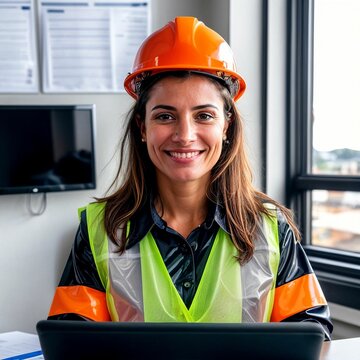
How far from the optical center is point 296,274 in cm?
133

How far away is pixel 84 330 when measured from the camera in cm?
66

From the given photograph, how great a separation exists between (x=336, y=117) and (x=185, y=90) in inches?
56.0

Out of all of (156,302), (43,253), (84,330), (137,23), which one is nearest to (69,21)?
(137,23)

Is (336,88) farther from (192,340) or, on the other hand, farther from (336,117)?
(192,340)

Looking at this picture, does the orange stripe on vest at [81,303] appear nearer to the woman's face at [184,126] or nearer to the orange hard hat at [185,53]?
the woman's face at [184,126]

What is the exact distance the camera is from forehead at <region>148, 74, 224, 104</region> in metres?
1.26

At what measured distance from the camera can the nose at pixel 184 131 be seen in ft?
4.08

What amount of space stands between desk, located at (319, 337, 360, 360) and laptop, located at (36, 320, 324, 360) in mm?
401

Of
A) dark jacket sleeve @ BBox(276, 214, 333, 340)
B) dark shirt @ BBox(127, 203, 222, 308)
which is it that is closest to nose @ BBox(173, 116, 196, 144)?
dark shirt @ BBox(127, 203, 222, 308)

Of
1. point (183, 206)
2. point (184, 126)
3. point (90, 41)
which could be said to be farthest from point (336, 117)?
point (184, 126)

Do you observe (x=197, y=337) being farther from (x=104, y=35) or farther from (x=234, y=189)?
(x=104, y=35)

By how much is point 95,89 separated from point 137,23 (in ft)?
1.27

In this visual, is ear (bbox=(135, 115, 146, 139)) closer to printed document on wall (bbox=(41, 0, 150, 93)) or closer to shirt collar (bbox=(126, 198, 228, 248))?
shirt collar (bbox=(126, 198, 228, 248))

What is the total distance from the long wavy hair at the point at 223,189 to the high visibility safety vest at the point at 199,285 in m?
0.03
